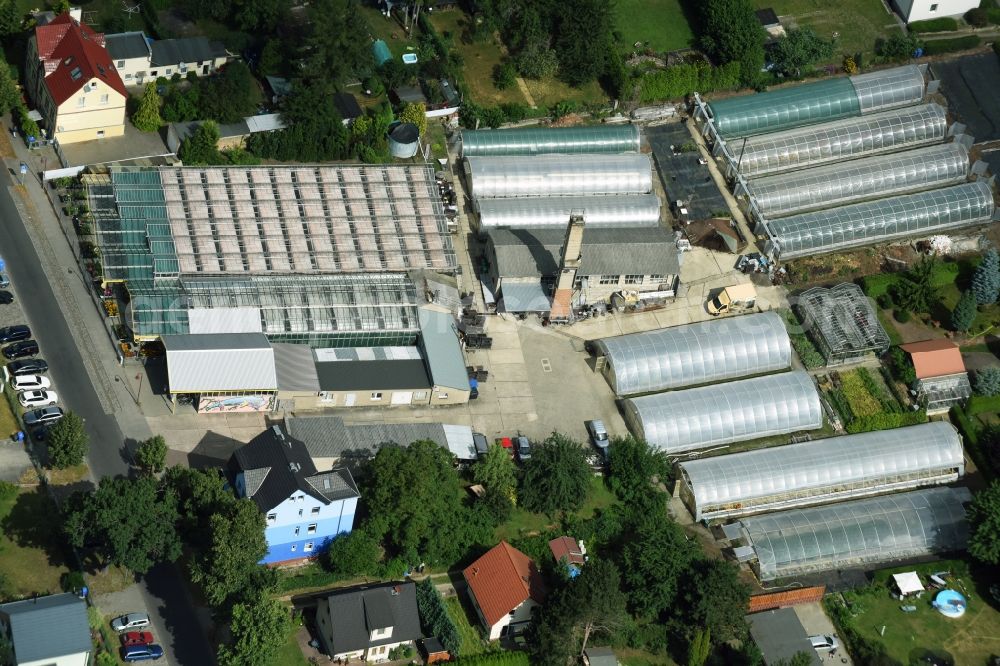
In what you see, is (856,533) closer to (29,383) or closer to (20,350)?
(29,383)

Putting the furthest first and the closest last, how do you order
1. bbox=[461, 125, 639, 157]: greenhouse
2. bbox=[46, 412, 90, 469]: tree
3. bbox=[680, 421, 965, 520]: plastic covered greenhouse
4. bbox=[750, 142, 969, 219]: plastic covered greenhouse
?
1. bbox=[461, 125, 639, 157]: greenhouse
2. bbox=[750, 142, 969, 219]: plastic covered greenhouse
3. bbox=[680, 421, 965, 520]: plastic covered greenhouse
4. bbox=[46, 412, 90, 469]: tree

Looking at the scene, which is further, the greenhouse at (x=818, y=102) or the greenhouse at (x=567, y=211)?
the greenhouse at (x=818, y=102)

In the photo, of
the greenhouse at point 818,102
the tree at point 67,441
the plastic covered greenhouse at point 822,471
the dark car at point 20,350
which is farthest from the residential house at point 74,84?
the plastic covered greenhouse at point 822,471

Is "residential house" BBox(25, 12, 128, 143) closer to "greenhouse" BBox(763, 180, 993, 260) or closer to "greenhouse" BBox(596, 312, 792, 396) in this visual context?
"greenhouse" BBox(596, 312, 792, 396)

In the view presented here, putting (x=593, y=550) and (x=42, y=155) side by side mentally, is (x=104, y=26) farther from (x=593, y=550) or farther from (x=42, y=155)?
(x=593, y=550)

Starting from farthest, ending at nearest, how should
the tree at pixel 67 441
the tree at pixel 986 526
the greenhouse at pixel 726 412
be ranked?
the greenhouse at pixel 726 412 < the tree at pixel 986 526 < the tree at pixel 67 441

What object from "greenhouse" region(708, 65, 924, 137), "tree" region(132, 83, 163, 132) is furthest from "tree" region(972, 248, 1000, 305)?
"tree" region(132, 83, 163, 132)

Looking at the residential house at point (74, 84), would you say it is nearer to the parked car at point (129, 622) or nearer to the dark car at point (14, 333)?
the dark car at point (14, 333)
